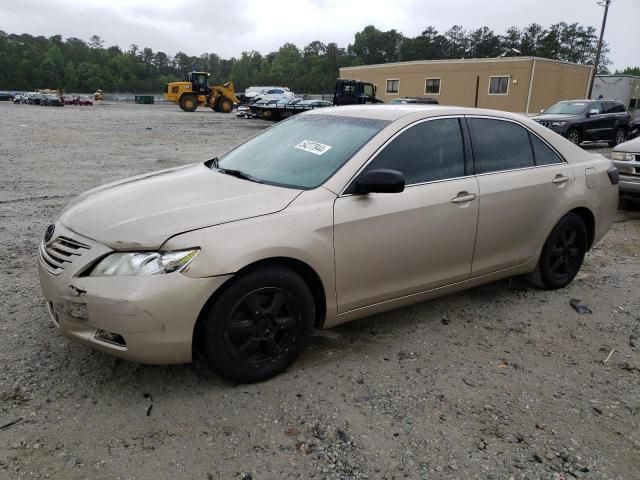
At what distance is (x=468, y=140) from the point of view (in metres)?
3.78

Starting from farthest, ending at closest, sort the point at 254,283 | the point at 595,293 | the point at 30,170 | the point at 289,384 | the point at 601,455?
the point at 30,170, the point at 595,293, the point at 289,384, the point at 254,283, the point at 601,455

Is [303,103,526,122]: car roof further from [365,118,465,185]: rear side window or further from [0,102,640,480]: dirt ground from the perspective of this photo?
[0,102,640,480]: dirt ground

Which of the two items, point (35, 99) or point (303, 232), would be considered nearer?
point (303, 232)

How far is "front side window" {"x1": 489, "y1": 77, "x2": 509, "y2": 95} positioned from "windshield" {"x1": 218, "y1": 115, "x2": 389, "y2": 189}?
40.7 metres

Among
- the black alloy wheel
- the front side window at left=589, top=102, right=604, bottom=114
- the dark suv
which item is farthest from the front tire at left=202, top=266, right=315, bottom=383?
A: the front side window at left=589, top=102, right=604, bottom=114

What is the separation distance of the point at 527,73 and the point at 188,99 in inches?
1004

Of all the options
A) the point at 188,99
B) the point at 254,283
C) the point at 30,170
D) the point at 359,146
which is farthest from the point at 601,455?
the point at 188,99

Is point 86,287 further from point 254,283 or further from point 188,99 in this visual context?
point 188,99

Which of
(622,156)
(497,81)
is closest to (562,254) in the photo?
(622,156)

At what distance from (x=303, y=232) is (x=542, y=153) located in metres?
2.42

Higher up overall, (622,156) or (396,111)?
(396,111)

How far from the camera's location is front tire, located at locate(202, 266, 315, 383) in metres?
2.73

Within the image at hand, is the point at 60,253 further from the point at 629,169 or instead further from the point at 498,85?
the point at 498,85

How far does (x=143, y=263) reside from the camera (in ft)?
8.57
